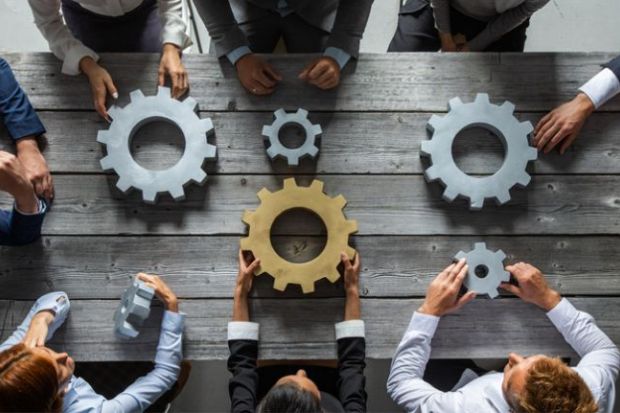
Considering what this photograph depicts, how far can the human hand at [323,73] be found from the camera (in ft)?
5.25

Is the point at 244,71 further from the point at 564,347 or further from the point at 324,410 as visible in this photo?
the point at 564,347

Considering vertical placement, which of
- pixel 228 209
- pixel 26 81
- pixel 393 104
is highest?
pixel 26 81

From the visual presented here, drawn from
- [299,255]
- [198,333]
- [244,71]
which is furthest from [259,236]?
[244,71]

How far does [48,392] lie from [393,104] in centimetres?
124

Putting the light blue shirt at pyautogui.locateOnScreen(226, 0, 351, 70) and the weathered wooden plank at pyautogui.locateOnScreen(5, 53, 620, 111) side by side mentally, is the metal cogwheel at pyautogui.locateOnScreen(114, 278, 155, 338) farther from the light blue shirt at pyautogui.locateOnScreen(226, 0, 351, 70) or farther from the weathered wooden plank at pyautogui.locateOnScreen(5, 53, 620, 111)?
the light blue shirt at pyautogui.locateOnScreen(226, 0, 351, 70)

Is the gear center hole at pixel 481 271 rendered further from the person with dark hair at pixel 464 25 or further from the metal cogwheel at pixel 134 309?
the metal cogwheel at pixel 134 309

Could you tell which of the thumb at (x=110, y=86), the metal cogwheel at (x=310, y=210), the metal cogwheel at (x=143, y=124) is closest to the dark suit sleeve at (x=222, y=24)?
the metal cogwheel at (x=143, y=124)

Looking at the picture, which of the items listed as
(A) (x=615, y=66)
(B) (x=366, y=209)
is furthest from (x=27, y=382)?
(A) (x=615, y=66)

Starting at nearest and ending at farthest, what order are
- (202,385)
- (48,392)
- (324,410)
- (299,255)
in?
(48,392) < (324,410) < (299,255) < (202,385)

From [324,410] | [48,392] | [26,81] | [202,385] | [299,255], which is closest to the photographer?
[48,392]

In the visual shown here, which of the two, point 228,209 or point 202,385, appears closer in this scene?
point 228,209

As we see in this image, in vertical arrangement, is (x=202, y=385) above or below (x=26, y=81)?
below

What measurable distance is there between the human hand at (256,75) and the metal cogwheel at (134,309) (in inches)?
27.0

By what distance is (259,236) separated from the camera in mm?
1524
